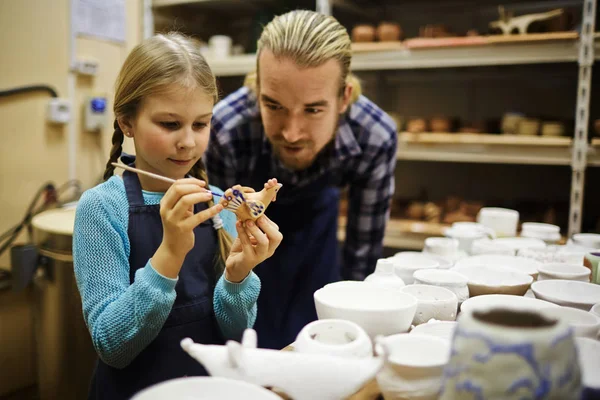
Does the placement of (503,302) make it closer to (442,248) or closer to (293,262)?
(442,248)

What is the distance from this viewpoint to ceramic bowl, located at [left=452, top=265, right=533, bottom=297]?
3.21ft

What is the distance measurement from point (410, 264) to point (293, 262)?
75cm

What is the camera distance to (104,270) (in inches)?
35.8

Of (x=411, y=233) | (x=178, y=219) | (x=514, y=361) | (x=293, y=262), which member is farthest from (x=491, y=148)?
(x=514, y=361)

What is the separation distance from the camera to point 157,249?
0.94m

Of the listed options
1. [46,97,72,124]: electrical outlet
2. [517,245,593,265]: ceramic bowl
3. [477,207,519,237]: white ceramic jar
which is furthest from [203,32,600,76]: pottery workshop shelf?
[46,97,72,124]: electrical outlet

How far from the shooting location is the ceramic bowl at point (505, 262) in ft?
3.85

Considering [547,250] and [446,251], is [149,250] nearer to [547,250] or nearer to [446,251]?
[446,251]

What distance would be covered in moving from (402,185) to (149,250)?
2.75 m

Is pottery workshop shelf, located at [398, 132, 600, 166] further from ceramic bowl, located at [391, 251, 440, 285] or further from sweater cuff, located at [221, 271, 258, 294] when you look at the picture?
sweater cuff, located at [221, 271, 258, 294]

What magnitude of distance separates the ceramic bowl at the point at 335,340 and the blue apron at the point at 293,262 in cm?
107

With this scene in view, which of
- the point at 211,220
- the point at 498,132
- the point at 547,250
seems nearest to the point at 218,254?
Result: the point at 211,220

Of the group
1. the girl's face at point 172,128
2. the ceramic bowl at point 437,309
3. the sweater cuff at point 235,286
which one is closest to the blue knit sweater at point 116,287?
the sweater cuff at point 235,286

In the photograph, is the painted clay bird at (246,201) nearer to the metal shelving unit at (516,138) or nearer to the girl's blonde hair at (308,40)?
the girl's blonde hair at (308,40)
